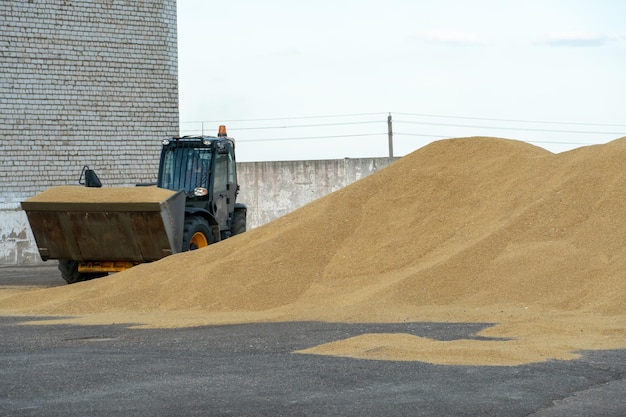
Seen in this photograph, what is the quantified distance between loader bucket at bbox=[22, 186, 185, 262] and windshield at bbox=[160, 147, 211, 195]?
5.83ft

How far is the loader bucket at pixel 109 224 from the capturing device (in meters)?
18.5

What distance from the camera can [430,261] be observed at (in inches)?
631

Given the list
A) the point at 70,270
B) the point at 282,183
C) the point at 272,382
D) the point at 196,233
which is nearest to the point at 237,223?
the point at 196,233

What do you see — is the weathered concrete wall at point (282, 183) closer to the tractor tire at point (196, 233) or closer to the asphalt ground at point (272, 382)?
the tractor tire at point (196, 233)

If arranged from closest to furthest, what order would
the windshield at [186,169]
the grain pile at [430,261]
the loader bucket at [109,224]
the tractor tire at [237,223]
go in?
1. the grain pile at [430,261]
2. the loader bucket at [109,224]
3. the windshield at [186,169]
4. the tractor tire at [237,223]

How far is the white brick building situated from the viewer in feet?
92.7

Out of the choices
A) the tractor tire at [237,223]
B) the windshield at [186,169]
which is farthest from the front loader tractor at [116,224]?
the tractor tire at [237,223]

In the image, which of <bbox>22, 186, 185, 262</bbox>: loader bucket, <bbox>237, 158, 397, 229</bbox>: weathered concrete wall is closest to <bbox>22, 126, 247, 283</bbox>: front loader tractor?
<bbox>22, 186, 185, 262</bbox>: loader bucket

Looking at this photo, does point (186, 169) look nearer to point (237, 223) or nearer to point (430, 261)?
point (237, 223)

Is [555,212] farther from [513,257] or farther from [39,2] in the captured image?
[39,2]

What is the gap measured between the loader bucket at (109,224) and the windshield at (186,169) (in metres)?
1.78

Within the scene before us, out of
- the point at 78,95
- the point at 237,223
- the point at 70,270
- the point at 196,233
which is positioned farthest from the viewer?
the point at 78,95

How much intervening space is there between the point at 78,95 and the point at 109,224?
11.1 meters

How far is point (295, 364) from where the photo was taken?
9477 mm
